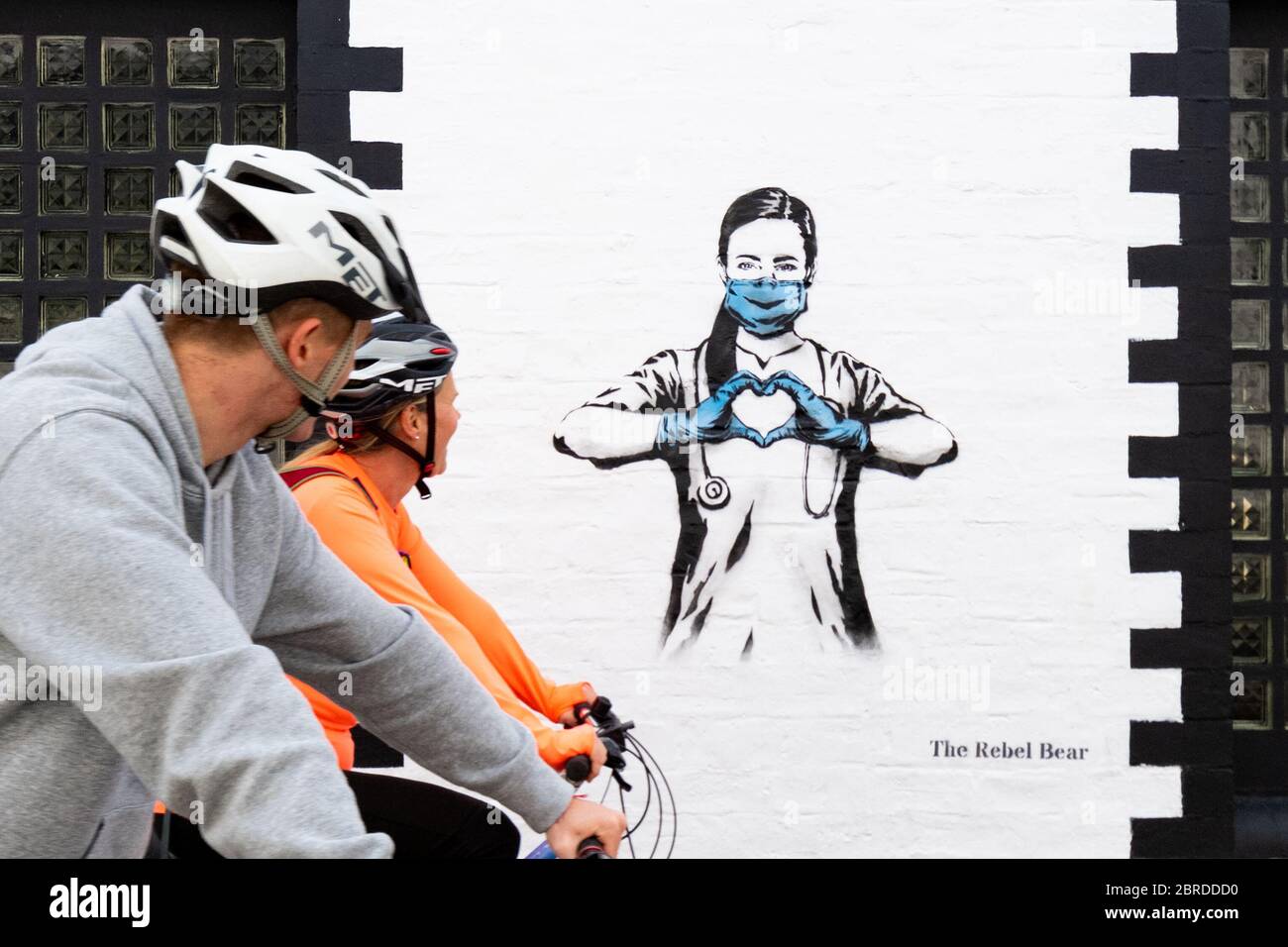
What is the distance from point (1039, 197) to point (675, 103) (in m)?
1.51

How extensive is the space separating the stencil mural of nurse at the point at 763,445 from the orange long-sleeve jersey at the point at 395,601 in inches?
62.3

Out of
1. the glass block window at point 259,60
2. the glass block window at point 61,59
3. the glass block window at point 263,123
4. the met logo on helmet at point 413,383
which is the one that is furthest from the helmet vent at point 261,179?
the glass block window at point 61,59

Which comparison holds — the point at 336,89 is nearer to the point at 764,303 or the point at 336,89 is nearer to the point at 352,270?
the point at 764,303

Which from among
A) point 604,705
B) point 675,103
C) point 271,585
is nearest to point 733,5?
point 675,103

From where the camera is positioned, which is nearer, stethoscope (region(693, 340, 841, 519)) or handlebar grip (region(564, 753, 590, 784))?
handlebar grip (region(564, 753, 590, 784))

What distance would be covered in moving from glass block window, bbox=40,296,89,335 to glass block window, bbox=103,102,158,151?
2.16 feet

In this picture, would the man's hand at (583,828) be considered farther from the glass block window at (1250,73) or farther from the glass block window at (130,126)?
the glass block window at (1250,73)

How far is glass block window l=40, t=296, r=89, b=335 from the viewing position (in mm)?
5184

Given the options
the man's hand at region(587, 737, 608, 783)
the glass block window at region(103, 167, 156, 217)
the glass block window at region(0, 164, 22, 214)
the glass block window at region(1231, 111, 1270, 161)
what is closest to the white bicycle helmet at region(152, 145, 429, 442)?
the man's hand at region(587, 737, 608, 783)

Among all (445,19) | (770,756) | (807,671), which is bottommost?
(770,756)

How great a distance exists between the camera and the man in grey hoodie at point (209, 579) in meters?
1.49

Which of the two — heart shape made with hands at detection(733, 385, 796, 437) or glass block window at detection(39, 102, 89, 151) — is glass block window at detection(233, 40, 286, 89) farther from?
heart shape made with hands at detection(733, 385, 796, 437)

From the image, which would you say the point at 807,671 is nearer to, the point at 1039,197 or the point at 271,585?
the point at 1039,197
